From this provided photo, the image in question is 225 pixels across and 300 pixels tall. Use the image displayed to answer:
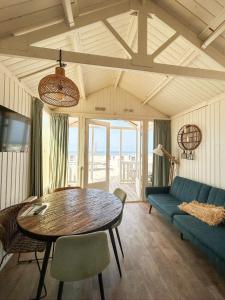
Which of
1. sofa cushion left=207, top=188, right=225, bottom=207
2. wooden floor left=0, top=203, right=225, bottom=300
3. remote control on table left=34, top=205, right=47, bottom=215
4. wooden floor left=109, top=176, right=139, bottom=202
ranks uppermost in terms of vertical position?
remote control on table left=34, top=205, right=47, bottom=215

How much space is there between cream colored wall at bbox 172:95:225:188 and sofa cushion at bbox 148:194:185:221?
74 cm

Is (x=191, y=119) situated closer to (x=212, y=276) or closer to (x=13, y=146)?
(x=212, y=276)

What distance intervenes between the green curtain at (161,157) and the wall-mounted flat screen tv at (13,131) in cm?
316

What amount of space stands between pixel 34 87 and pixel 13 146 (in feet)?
4.19

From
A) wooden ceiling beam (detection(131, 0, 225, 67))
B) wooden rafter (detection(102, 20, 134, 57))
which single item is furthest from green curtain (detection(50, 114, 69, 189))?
wooden ceiling beam (detection(131, 0, 225, 67))

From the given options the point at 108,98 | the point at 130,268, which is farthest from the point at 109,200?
the point at 108,98

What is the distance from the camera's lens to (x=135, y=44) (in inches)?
119

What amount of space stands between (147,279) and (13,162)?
2189 millimetres

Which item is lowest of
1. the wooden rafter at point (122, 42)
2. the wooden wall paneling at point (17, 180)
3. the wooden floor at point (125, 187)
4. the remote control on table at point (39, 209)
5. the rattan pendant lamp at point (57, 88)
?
the wooden floor at point (125, 187)

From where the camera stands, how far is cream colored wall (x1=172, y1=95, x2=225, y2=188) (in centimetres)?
304

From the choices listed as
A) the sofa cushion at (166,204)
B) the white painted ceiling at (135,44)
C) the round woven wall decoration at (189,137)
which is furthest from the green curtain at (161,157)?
the sofa cushion at (166,204)

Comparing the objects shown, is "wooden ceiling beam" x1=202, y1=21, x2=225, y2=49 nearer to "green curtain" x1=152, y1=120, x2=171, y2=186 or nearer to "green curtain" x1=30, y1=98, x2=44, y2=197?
"green curtain" x1=152, y1=120, x2=171, y2=186

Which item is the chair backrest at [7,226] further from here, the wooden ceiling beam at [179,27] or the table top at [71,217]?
the wooden ceiling beam at [179,27]

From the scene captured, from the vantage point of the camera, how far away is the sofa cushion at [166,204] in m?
2.86
